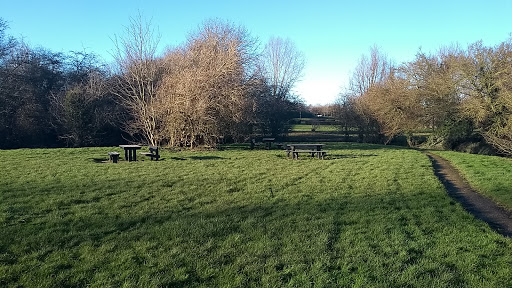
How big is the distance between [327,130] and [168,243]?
111 ft

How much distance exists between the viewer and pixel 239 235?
4.87 metres

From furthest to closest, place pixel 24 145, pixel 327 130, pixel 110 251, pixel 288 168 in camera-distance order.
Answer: pixel 327 130, pixel 24 145, pixel 288 168, pixel 110 251

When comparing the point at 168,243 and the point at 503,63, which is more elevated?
the point at 503,63

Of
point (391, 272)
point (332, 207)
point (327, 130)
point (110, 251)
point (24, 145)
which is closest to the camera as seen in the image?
point (391, 272)

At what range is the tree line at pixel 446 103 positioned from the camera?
21078 millimetres

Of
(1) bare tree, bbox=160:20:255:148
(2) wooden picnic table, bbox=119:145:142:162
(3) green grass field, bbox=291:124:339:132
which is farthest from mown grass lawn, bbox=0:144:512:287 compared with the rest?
(3) green grass field, bbox=291:124:339:132

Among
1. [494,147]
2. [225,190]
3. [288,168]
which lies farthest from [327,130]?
[225,190]

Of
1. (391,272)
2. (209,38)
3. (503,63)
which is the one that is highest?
(209,38)

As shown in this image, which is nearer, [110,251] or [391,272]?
[391,272]

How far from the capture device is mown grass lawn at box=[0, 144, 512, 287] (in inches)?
143

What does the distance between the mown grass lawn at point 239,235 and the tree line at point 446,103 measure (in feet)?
52.6

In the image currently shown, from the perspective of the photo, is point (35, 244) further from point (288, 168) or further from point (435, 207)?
point (288, 168)

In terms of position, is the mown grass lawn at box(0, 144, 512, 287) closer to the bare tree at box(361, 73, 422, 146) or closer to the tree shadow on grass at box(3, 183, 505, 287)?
the tree shadow on grass at box(3, 183, 505, 287)

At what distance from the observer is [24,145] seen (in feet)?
80.1
